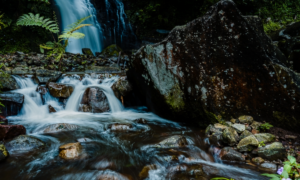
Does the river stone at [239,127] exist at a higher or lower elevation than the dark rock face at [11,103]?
lower

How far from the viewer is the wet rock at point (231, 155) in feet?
9.89

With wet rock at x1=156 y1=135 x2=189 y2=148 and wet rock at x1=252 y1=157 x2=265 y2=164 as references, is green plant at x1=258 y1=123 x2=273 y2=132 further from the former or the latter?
wet rock at x1=156 y1=135 x2=189 y2=148

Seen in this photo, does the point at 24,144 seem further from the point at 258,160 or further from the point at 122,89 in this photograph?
the point at 258,160

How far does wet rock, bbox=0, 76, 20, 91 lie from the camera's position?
5.57 meters

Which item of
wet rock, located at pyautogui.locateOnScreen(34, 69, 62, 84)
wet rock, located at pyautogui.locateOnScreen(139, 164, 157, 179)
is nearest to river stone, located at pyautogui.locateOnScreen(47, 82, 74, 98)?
wet rock, located at pyautogui.locateOnScreen(34, 69, 62, 84)

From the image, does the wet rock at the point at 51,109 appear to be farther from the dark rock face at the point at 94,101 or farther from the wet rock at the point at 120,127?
the wet rock at the point at 120,127

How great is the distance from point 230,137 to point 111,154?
229 centimetres

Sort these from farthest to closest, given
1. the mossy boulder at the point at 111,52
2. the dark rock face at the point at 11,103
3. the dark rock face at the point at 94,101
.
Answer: the mossy boulder at the point at 111,52 → the dark rock face at the point at 94,101 → the dark rock face at the point at 11,103

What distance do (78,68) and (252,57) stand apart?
27.3 ft

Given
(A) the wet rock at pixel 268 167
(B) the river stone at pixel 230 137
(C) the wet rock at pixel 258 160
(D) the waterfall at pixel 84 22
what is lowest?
(A) the wet rock at pixel 268 167

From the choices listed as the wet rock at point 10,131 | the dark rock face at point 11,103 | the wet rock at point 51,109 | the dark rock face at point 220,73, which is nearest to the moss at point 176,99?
the dark rock face at point 220,73

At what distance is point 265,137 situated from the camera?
10.5 ft

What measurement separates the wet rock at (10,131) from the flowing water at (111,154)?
0.37m

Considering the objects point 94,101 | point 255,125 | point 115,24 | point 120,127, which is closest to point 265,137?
point 255,125
